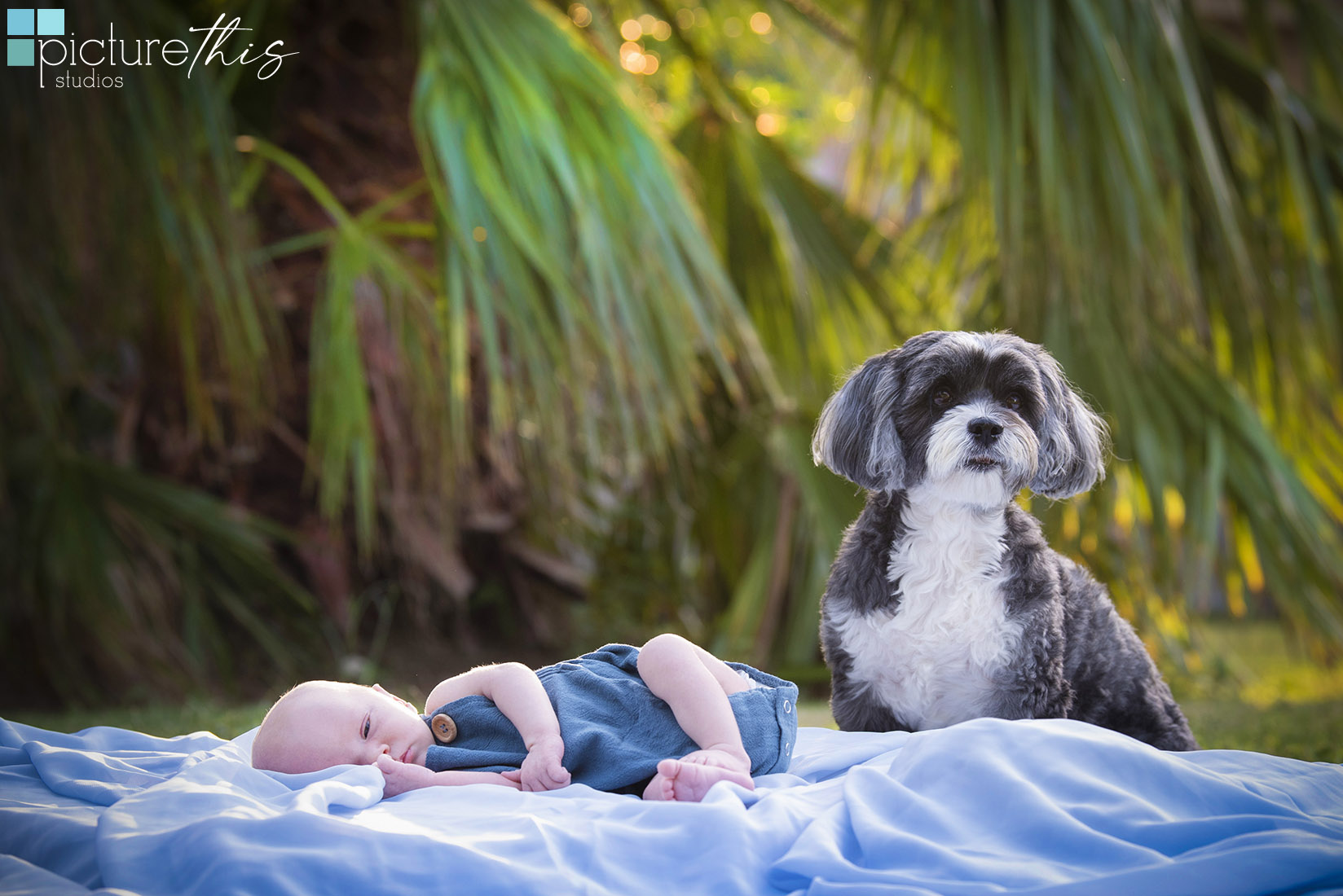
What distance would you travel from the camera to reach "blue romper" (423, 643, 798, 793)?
5.97 feet

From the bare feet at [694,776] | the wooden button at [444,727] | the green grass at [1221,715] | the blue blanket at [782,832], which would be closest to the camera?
the blue blanket at [782,832]

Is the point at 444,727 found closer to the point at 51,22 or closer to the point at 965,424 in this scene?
the point at 965,424

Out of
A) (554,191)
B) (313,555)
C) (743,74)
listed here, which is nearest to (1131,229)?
(554,191)

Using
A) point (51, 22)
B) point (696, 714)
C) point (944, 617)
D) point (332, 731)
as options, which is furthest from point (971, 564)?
point (51, 22)

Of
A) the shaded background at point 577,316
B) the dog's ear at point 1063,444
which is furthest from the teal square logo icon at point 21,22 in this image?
the dog's ear at point 1063,444

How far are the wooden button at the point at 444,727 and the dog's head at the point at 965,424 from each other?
827mm

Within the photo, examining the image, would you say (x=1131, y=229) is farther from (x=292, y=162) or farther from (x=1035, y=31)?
(x=292, y=162)

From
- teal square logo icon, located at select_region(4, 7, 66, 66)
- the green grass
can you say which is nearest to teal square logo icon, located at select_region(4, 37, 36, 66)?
teal square logo icon, located at select_region(4, 7, 66, 66)

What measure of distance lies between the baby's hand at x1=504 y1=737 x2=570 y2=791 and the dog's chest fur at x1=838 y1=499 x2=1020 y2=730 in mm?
523

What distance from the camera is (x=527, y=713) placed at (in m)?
1.85

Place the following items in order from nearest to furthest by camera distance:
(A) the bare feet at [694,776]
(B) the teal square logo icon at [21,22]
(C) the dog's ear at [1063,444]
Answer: (A) the bare feet at [694,776], (C) the dog's ear at [1063,444], (B) the teal square logo icon at [21,22]

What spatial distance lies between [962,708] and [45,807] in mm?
1436

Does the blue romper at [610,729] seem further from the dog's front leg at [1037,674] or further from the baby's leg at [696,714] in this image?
the dog's front leg at [1037,674]

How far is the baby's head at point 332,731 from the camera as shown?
1847mm
